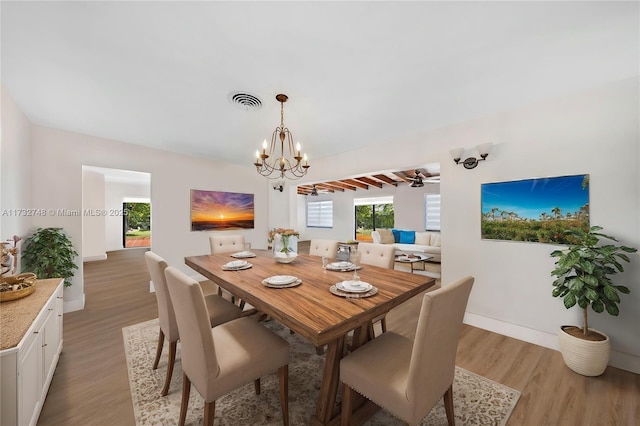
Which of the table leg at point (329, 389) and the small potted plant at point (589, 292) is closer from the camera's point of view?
the table leg at point (329, 389)

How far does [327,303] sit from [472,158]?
256 cm

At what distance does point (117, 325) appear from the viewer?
9.25ft

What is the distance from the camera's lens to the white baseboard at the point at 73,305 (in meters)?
3.18

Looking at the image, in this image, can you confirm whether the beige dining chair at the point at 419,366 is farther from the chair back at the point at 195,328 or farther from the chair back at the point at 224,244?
the chair back at the point at 224,244

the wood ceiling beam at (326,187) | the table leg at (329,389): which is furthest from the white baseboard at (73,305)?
the wood ceiling beam at (326,187)

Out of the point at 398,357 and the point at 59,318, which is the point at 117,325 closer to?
the point at 59,318

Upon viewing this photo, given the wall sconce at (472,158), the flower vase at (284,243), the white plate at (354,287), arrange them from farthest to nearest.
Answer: the wall sconce at (472,158) < the flower vase at (284,243) < the white plate at (354,287)

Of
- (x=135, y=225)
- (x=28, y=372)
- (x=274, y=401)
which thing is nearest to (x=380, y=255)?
(x=274, y=401)

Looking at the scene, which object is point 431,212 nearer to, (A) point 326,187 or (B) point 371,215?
(B) point 371,215

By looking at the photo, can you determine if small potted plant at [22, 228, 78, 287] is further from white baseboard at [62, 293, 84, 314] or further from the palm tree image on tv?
the palm tree image on tv

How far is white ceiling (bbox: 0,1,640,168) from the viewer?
1409 millimetres

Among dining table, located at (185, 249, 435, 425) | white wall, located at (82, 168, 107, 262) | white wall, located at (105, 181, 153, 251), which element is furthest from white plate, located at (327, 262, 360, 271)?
white wall, located at (105, 181, 153, 251)

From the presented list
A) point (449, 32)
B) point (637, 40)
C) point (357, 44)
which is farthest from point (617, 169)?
point (357, 44)

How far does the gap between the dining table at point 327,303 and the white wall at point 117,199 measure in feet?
27.0
